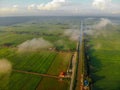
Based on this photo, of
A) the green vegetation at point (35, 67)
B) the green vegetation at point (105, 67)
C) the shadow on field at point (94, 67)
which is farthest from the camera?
the shadow on field at point (94, 67)

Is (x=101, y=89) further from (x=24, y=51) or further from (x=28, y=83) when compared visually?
(x=24, y=51)

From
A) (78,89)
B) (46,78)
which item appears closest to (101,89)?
(78,89)

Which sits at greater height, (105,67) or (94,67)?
(94,67)

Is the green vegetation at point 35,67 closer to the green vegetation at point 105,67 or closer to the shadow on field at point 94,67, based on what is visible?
the shadow on field at point 94,67

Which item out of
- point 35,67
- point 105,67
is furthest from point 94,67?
point 35,67

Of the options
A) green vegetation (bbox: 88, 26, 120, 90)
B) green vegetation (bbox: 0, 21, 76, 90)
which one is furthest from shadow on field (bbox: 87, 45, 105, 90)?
green vegetation (bbox: 0, 21, 76, 90)

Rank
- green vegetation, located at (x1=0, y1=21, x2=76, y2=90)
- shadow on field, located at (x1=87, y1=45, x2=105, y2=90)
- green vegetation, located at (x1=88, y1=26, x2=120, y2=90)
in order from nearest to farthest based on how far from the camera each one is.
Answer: green vegetation, located at (x1=0, y1=21, x2=76, y2=90), green vegetation, located at (x1=88, y1=26, x2=120, y2=90), shadow on field, located at (x1=87, y1=45, x2=105, y2=90)

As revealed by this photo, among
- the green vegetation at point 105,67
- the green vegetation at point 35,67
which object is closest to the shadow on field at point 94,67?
the green vegetation at point 105,67

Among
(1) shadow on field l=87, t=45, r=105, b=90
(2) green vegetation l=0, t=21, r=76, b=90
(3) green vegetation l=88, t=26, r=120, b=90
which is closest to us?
(2) green vegetation l=0, t=21, r=76, b=90

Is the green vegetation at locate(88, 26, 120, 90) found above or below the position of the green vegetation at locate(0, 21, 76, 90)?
below

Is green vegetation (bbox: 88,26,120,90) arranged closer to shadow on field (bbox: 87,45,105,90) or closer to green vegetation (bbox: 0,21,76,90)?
shadow on field (bbox: 87,45,105,90)

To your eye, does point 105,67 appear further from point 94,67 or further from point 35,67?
point 35,67
